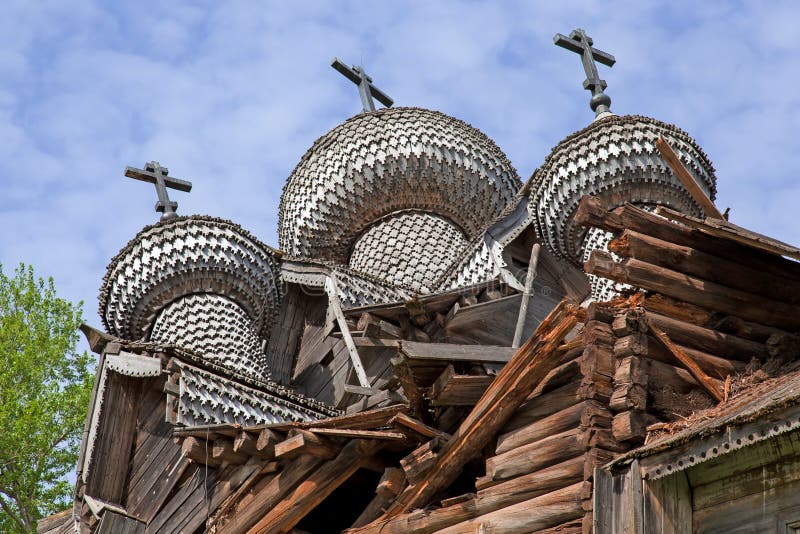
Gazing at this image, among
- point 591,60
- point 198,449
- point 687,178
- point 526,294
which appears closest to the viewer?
point 687,178

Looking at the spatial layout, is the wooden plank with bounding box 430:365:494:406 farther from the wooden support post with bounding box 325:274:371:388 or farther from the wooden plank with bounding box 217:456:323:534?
the wooden support post with bounding box 325:274:371:388

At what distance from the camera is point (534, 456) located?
875cm

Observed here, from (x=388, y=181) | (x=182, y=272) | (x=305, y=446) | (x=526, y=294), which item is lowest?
(x=305, y=446)

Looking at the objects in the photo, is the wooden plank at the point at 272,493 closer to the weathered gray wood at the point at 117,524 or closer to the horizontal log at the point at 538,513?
the weathered gray wood at the point at 117,524

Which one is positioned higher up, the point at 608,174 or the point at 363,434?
the point at 608,174

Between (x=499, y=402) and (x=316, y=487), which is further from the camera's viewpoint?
(x=316, y=487)

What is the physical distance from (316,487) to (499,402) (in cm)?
192

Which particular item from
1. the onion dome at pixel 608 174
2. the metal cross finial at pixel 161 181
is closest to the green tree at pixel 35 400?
the metal cross finial at pixel 161 181

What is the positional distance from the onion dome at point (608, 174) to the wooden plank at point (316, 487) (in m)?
5.61

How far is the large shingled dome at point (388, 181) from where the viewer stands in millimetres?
19375

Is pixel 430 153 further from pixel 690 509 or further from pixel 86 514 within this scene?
pixel 690 509

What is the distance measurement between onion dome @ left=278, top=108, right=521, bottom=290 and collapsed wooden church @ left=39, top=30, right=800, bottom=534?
0.04 meters

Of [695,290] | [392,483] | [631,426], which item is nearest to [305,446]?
[392,483]

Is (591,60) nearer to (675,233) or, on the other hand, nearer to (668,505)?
(675,233)
